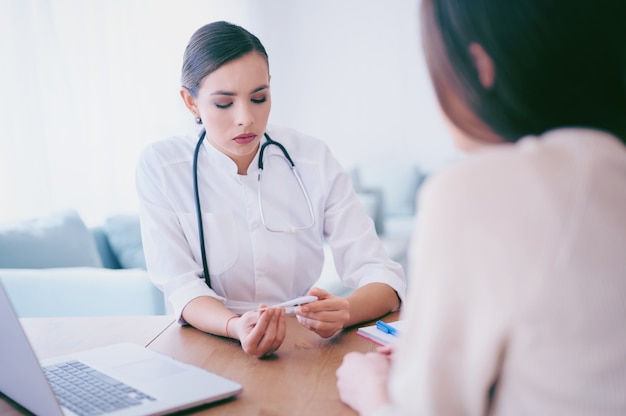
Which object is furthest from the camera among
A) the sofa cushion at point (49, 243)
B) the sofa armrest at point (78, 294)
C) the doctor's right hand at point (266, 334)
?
the sofa cushion at point (49, 243)

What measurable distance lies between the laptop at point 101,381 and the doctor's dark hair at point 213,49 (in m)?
0.67

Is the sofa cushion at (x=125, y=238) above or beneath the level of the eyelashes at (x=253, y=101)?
beneath

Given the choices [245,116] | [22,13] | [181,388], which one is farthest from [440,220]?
[22,13]

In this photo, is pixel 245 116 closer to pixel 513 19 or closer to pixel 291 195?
pixel 291 195

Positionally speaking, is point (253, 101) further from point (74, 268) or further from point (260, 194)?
point (74, 268)

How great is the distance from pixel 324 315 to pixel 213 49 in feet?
2.19

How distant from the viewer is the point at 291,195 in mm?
1615

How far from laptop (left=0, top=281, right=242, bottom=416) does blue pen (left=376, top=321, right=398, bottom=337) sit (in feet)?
1.23

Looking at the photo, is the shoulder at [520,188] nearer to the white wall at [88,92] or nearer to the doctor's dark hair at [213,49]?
the doctor's dark hair at [213,49]

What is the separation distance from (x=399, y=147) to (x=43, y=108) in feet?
12.7

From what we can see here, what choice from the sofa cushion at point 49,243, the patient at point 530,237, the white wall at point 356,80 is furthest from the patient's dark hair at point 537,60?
the white wall at point 356,80

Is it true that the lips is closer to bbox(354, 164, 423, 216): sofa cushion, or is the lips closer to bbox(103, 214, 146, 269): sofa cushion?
bbox(103, 214, 146, 269): sofa cushion

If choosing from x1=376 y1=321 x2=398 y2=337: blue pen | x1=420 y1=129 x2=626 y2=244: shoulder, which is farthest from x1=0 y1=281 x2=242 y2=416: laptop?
x1=420 y1=129 x2=626 y2=244: shoulder

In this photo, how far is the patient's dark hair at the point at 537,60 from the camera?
0.58m
